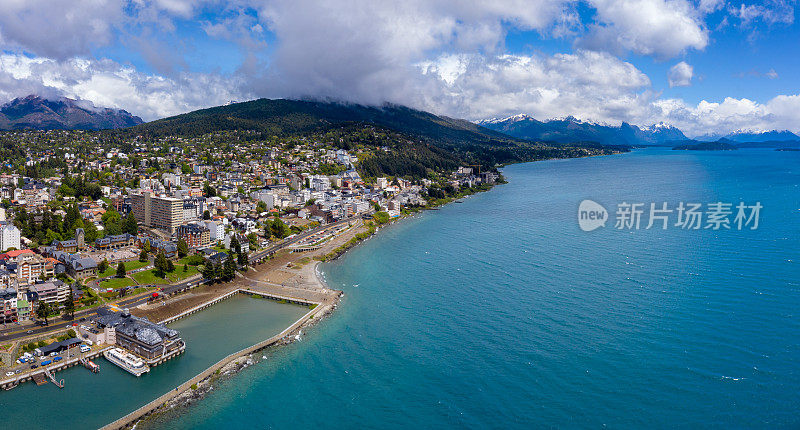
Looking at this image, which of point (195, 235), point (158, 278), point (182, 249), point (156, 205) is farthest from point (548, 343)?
point (156, 205)

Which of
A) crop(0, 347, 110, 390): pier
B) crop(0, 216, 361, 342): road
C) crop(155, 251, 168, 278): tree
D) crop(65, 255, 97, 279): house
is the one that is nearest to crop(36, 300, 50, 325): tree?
crop(0, 216, 361, 342): road

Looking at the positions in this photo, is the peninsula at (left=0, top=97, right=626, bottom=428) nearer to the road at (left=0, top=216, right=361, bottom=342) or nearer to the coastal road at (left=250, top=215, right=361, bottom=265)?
the road at (left=0, top=216, right=361, bottom=342)

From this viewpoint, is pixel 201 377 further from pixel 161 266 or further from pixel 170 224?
pixel 170 224

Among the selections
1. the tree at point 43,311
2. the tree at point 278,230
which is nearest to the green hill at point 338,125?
the tree at point 278,230

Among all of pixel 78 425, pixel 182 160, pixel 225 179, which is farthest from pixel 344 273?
pixel 182 160

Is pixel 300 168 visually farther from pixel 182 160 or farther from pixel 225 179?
pixel 182 160

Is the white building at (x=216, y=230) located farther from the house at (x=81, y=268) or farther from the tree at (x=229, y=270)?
the house at (x=81, y=268)
